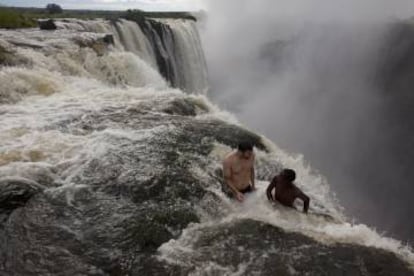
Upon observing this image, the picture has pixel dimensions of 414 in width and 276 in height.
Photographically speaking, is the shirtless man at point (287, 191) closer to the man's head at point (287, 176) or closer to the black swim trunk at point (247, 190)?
the man's head at point (287, 176)

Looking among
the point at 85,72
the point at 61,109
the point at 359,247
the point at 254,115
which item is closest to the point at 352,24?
the point at 254,115

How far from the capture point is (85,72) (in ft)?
39.7

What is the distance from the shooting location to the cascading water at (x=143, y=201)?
459cm

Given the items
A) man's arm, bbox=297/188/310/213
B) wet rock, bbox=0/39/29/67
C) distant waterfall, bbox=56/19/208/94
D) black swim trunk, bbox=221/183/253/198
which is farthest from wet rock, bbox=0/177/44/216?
distant waterfall, bbox=56/19/208/94

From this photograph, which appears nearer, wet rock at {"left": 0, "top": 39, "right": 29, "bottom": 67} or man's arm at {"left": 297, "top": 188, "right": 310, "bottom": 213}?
man's arm at {"left": 297, "top": 188, "right": 310, "bottom": 213}

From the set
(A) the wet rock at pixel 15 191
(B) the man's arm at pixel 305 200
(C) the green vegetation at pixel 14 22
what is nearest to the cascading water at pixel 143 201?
(A) the wet rock at pixel 15 191

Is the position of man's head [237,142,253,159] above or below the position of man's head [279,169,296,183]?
above

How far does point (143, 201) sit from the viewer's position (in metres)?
5.76

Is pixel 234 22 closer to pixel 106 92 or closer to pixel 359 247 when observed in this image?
pixel 106 92

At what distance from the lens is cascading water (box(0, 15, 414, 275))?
181 inches

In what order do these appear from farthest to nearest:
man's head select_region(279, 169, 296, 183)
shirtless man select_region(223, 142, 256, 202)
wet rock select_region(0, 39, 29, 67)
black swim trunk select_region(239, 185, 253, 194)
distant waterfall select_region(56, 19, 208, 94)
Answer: distant waterfall select_region(56, 19, 208, 94), wet rock select_region(0, 39, 29, 67), black swim trunk select_region(239, 185, 253, 194), shirtless man select_region(223, 142, 256, 202), man's head select_region(279, 169, 296, 183)

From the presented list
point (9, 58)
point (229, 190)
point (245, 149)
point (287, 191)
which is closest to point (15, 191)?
point (229, 190)

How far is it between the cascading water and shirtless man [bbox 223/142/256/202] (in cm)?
18

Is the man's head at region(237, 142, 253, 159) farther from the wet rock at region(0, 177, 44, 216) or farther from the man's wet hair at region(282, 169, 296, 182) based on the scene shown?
the wet rock at region(0, 177, 44, 216)
